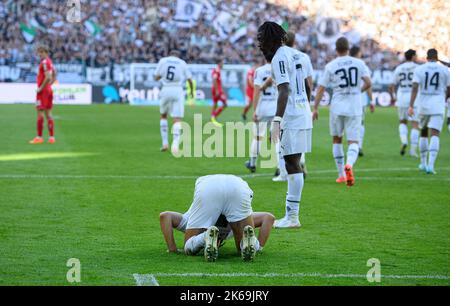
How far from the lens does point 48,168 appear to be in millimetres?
16812

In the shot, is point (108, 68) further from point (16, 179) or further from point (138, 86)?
point (16, 179)

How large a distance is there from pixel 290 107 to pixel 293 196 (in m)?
1.07

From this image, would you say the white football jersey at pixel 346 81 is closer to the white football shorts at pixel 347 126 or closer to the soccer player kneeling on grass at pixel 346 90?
the soccer player kneeling on grass at pixel 346 90

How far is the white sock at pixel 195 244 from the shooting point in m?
8.15

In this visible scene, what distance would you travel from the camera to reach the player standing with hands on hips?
1018 centimetres

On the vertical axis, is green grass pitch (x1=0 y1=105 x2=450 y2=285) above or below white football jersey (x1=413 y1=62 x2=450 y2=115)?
below

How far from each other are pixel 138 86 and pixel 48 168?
29.9m

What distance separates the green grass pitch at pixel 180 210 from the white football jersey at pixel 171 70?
184cm

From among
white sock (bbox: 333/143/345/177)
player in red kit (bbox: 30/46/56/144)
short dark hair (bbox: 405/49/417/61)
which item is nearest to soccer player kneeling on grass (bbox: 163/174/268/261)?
white sock (bbox: 333/143/345/177)

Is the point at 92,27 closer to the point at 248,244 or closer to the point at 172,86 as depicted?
the point at 172,86

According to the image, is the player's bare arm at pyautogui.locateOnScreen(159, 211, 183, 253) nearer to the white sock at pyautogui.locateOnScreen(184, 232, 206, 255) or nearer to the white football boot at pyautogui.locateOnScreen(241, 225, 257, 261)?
the white sock at pyautogui.locateOnScreen(184, 232, 206, 255)

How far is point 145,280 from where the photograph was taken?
283 inches

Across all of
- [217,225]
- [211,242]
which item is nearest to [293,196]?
[217,225]
